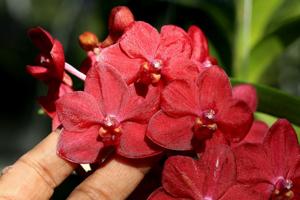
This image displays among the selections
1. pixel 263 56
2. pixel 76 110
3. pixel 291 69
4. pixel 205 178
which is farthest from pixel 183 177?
pixel 291 69

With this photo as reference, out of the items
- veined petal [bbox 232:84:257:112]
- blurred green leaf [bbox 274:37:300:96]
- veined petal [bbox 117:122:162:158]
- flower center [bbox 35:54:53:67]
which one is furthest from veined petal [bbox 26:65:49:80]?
blurred green leaf [bbox 274:37:300:96]

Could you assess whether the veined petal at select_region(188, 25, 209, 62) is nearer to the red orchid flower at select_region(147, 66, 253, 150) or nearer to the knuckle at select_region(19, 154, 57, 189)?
the red orchid flower at select_region(147, 66, 253, 150)

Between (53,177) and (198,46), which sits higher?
(198,46)

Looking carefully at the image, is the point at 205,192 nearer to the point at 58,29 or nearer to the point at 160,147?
the point at 160,147

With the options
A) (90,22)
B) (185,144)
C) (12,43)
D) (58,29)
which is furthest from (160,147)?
(12,43)

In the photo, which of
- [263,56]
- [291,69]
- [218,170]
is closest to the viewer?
[218,170]

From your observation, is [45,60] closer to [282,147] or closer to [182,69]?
[182,69]

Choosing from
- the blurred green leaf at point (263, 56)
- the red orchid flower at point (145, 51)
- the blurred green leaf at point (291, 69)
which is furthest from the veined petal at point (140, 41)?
the blurred green leaf at point (291, 69)
